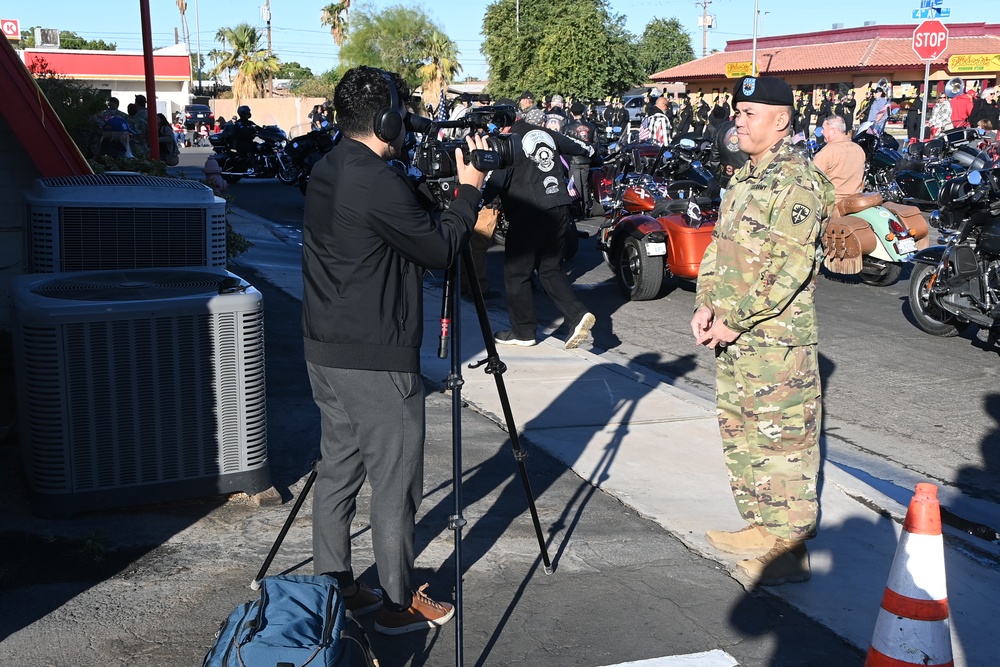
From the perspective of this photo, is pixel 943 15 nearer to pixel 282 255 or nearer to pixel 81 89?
pixel 282 255

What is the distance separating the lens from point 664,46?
87.8 m

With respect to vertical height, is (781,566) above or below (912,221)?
below

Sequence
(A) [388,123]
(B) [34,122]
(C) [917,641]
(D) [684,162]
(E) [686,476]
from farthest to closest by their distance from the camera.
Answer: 1. (D) [684,162]
2. (B) [34,122]
3. (E) [686,476]
4. (A) [388,123]
5. (C) [917,641]

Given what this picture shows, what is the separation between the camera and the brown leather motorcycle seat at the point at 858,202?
1091 cm

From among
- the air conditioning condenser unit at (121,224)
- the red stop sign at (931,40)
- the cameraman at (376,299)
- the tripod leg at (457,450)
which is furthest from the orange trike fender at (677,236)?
the red stop sign at (931,40)

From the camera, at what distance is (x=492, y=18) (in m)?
55.4

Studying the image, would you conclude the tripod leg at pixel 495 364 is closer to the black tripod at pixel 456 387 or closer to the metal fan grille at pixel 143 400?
the black tripod at pixel 456 387

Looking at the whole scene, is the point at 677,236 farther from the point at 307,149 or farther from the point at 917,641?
the point at 307,149

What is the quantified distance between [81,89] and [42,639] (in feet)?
30.1

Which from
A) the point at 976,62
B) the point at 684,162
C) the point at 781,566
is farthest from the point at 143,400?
the point at 976,62

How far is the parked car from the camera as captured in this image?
5216 centimetres

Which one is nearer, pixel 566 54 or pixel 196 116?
pixel 566 54

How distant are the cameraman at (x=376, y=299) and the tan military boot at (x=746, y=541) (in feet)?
4.87

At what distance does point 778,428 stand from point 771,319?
434mm
